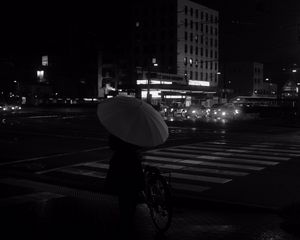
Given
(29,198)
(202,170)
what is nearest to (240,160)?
(202,170)

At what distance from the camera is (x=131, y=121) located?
6.14 m

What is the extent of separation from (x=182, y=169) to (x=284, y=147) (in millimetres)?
8005

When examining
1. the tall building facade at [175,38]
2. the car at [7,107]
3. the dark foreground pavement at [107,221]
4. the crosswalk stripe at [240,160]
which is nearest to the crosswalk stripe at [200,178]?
the dark foreground pavement at [107,221]

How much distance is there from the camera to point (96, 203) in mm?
8406

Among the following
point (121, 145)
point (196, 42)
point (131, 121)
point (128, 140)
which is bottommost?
point (121, 145)

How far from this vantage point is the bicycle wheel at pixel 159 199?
21.0 ft

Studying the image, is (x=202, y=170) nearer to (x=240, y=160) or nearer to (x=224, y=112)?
(x=240, y=160)

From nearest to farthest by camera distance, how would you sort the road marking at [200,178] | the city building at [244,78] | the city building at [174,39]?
the road marking at [200,178], the city building at [174,39], the city building at [244,78]

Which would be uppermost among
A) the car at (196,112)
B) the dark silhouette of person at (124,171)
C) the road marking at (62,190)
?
the dark silhouette of person at (124,171)

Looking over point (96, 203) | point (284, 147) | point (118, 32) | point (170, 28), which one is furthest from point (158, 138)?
point (118, 32)

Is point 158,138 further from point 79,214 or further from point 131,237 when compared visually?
point 79,214

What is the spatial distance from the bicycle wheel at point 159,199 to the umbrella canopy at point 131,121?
0.66 m

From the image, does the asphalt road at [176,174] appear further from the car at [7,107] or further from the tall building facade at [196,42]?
the tall building facade at [196,42]

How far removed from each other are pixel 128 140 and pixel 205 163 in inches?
329
